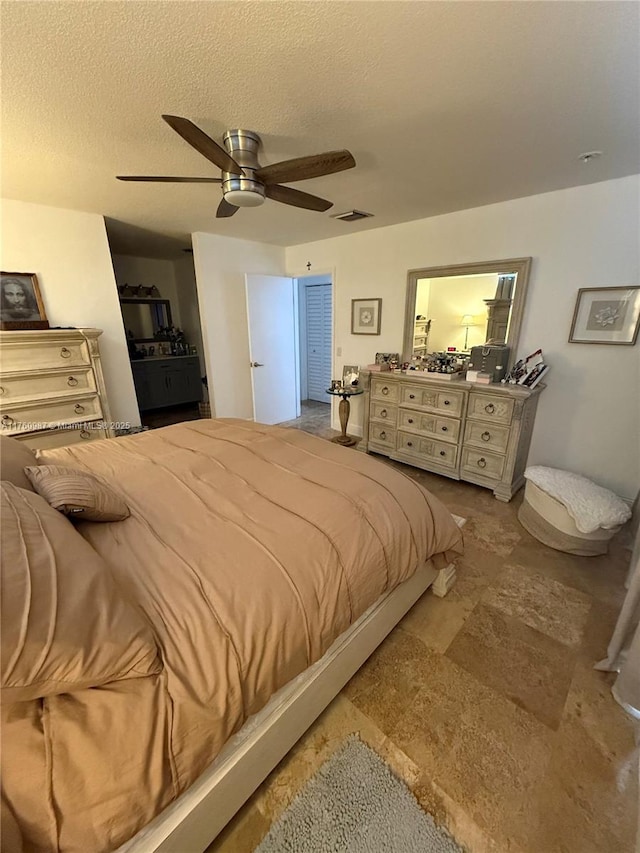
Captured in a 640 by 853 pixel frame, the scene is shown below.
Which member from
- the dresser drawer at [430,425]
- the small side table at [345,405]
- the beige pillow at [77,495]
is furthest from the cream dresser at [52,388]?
the dresser drawer at [430,425]

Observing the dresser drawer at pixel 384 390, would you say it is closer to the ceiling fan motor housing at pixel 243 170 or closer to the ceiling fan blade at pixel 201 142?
the ceiling fan motor housing at pixel 243 170

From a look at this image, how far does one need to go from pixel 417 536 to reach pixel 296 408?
3.85m

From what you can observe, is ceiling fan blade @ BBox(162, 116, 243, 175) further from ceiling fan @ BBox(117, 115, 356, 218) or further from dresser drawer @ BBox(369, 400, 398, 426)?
dresser drawer @ BBox(369, 400, 398, 426)

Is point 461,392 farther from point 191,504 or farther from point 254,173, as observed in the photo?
point 191,504

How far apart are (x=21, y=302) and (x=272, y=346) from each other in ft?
8.41

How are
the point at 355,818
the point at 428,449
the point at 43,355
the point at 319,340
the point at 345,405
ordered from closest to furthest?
the point at 355,818, the point at 43,355, the point at 428,449, the point at 345,405, the point at 319,340

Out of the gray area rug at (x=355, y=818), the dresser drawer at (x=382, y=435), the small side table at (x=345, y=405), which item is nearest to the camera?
the gray area rug at (x=355, y=818)

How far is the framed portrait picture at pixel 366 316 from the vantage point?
3.87 metres

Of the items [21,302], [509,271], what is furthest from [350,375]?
[21,302]

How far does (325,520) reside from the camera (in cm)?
133

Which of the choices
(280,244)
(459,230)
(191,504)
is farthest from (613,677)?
(280,244)

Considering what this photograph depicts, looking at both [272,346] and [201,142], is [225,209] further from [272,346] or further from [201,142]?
[272,346]

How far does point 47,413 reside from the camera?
9.09 feet

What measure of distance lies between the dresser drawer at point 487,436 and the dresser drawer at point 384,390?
788mm
